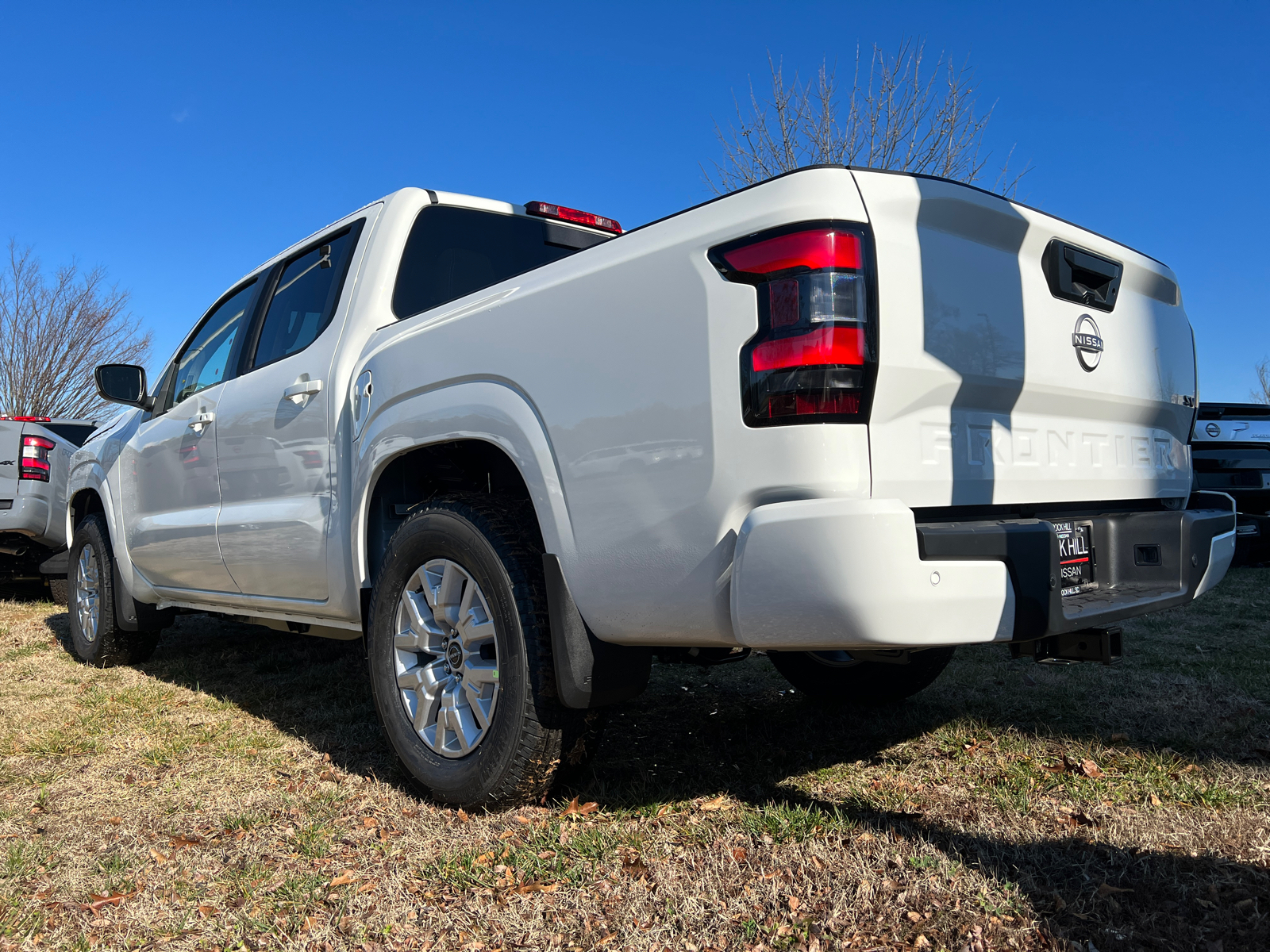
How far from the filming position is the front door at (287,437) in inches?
138

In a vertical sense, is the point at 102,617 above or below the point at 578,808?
above

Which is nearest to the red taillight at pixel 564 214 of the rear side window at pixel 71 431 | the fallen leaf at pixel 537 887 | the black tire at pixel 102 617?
the fallen leaf at pixel 537 887

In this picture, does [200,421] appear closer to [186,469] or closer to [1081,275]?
[186,469]

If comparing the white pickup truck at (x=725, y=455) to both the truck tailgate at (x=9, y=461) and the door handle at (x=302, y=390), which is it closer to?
the door handle at (x=302, y=390)

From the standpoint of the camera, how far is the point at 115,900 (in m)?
2.38

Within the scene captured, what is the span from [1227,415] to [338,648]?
7.37m

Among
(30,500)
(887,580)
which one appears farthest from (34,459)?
(887,580)

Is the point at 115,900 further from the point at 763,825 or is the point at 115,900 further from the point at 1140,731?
the point at 1140,731

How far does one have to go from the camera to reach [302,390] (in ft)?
11.6

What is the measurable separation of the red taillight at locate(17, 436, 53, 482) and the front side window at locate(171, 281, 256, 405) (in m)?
3.94

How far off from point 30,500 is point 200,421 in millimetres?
4702

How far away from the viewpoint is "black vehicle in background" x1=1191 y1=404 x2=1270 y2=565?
762cm

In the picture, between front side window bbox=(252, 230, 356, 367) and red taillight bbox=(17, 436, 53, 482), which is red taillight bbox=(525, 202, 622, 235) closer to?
front side window bbox=(252, 230, 356, 367)

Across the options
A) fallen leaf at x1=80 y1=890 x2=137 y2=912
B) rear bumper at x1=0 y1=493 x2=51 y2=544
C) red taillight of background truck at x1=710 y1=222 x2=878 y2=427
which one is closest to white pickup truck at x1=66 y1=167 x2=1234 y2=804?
red taillight of background truck at x1=710 y1=222 x2=878 y2=427
